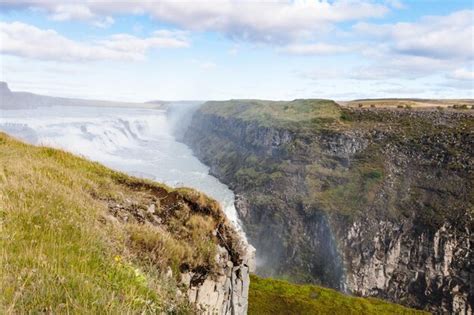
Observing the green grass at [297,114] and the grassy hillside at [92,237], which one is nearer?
the grassy hillside at [92,237]

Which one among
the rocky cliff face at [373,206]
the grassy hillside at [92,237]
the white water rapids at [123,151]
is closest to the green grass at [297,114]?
the rocky cliff face at [373,206]

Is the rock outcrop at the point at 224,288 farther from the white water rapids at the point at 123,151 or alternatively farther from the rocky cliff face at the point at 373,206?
the white water rapids at the point at 123,151

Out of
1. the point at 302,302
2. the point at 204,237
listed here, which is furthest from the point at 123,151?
the point at 204,237

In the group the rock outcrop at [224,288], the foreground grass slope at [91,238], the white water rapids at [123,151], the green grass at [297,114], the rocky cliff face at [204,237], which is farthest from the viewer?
the white water rapids at [123,151]

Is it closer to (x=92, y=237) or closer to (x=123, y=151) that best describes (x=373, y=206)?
(x=92, y=237)

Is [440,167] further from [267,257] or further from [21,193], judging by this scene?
[21,193]

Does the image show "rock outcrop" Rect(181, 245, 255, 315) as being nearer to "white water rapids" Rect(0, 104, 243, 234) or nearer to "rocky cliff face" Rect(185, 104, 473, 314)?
"rocky cliff face" Rect(185, 104, 473, 314)
